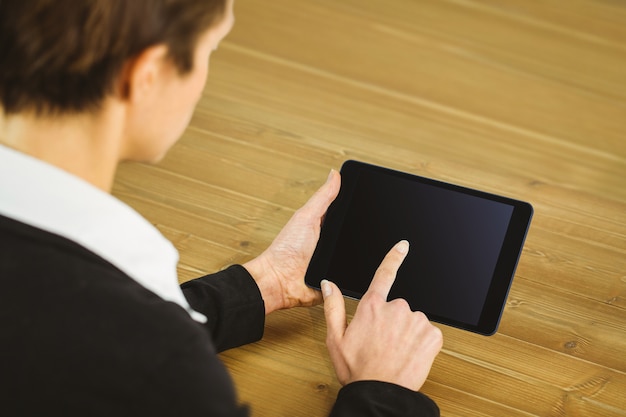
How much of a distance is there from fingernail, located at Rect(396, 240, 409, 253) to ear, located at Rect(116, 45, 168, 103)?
1.24ft

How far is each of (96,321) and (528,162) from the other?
2.67 feet

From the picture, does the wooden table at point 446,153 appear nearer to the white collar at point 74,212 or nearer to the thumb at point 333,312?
the thumb at point 333,312

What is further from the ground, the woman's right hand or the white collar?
the white collar

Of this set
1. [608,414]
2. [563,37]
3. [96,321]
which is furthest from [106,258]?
[563,37]

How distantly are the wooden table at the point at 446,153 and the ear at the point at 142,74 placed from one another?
39 centimetres

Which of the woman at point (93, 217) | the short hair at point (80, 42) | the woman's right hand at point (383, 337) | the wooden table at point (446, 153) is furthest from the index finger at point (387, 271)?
the short hair at point (80, 42)

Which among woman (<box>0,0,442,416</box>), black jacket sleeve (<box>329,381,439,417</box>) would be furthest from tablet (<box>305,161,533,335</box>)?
woman (<box>0,0,442,416</box>)

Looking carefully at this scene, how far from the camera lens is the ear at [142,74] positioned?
636 millimetres

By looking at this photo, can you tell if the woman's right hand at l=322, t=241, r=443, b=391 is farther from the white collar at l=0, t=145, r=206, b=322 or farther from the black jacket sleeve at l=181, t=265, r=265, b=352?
the white collar at l=0, t=145, r=206, b=322

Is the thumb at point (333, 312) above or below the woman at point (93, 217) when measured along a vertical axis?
below

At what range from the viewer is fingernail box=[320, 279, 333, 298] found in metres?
0.95

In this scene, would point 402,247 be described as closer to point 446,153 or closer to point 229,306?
point 229,306

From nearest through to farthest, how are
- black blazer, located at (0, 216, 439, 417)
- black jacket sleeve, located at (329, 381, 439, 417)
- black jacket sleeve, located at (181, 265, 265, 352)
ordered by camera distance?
black blazer, located at (0, 216, 439, 417)
black jacket sleeve, located at (329, 381, 439, 417)
black jacket sleeve, located at (181, 265, 265, 352)

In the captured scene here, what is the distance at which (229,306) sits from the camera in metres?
0.93
